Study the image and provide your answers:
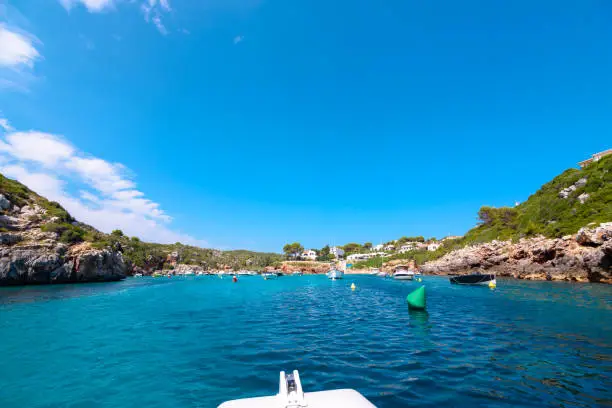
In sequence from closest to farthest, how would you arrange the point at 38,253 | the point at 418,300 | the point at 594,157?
the point at 418,300
the point at 38,253
the point at 594,157

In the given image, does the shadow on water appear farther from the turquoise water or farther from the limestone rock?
the limestone rock

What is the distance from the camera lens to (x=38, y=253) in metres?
56.7

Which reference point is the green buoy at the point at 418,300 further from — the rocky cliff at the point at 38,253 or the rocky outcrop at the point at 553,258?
the rocky cliff at the point at 38,253

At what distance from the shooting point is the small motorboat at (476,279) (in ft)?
135

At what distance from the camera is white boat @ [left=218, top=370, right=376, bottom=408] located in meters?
3.89

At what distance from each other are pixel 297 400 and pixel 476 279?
5132 cm

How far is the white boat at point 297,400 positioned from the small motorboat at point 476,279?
4490 cm

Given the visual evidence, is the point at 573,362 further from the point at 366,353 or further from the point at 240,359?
the point at 240,359

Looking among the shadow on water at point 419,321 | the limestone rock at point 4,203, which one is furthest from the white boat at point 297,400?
the limestone rock at point 4,203

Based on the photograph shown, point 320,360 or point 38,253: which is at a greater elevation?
point 38,253

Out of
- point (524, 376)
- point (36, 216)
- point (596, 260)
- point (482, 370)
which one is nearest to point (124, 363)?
point (482, 370)

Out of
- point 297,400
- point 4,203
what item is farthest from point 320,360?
point 4,203

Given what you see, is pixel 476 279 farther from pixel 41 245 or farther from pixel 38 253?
pixel 41 245

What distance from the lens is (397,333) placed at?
13.0 m
